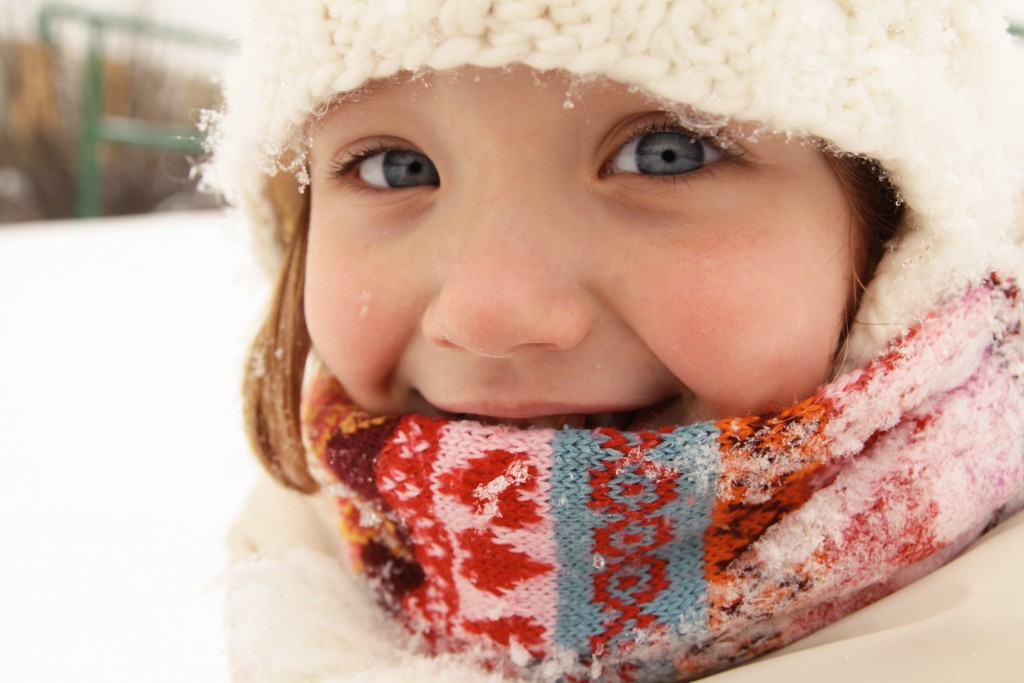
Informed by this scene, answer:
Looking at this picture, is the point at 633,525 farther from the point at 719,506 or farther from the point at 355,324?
the point at 355,324

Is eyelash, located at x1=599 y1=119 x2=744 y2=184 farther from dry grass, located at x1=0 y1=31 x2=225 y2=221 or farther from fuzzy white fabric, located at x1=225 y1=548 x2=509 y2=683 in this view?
dry grass, located at x1=0 y1=31 x2=225 y2=221

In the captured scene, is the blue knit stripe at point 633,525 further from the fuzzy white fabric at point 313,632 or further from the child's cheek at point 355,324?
the child's cheek at point 355,324

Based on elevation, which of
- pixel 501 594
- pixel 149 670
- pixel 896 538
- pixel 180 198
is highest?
pixel 896 538

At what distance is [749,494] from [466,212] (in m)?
0.32

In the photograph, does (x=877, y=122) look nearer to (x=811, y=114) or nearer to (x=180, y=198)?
(x=811, y=114)

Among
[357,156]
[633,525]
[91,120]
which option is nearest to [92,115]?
[91,120]

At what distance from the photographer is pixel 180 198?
20.4ft

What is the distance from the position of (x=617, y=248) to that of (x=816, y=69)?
0.63 ft

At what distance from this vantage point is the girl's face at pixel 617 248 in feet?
2.12

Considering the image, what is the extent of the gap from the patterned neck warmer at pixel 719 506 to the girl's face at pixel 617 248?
0.05m

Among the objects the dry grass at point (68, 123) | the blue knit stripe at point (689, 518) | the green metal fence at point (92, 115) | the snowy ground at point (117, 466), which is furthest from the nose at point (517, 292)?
the dry grass at point (68, 123)

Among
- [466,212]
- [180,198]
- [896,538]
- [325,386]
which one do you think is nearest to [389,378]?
[325,386]

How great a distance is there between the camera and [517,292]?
2.11 ft

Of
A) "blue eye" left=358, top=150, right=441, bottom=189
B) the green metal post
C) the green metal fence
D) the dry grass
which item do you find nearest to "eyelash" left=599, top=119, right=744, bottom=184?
"blue eye" left=358, top=150, right=441, bottom=189
